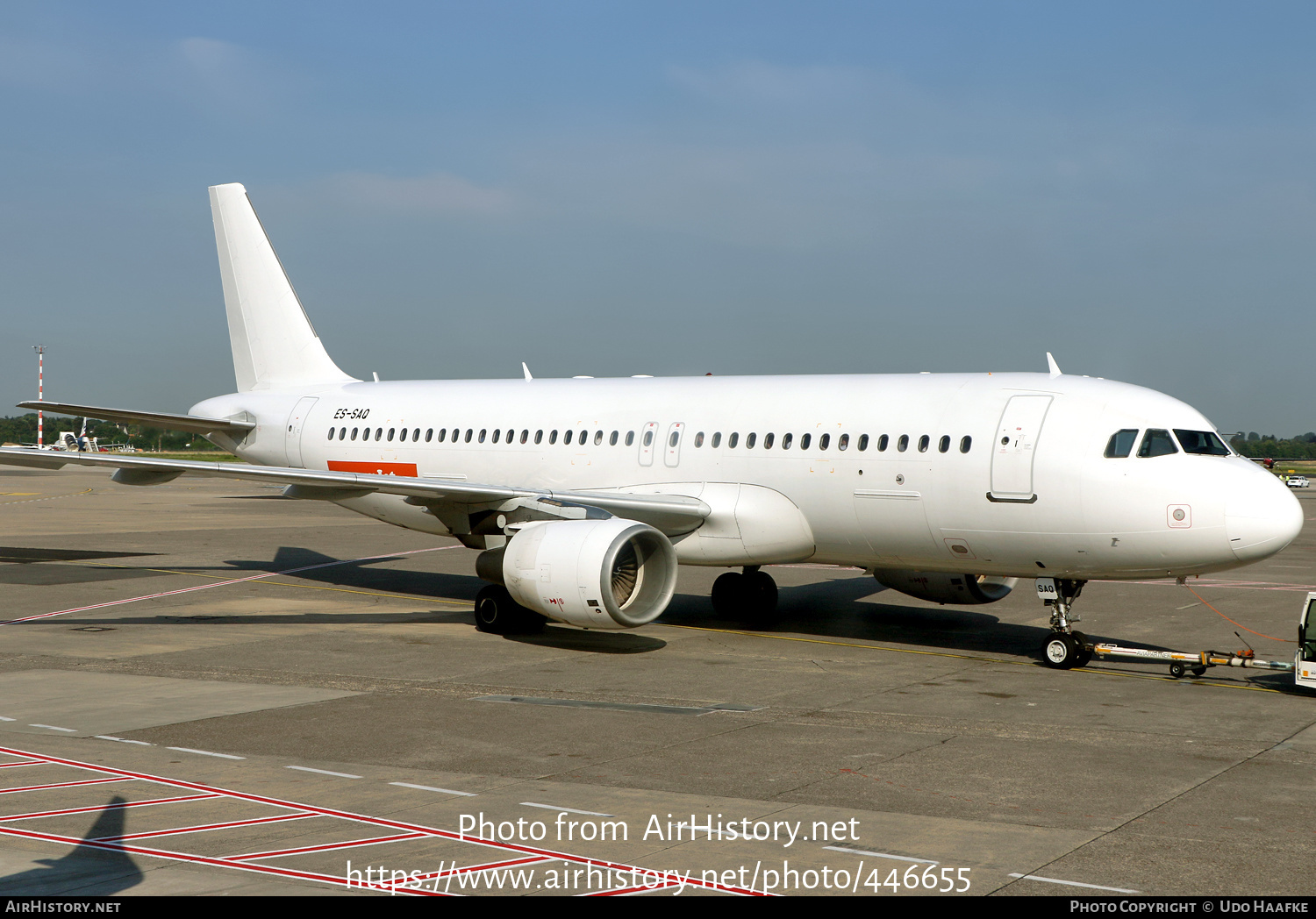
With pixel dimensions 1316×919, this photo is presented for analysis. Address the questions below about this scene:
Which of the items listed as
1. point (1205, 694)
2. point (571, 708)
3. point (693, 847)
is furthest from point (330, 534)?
point (693, 847)

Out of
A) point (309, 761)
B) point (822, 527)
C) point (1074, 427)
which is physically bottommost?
point (309, 761)

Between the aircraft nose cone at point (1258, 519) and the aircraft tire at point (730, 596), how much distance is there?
28.5 feet

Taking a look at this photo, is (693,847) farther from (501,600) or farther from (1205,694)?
(501,600)

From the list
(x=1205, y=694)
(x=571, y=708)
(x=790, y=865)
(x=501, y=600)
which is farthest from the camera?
(x=501, y=600)

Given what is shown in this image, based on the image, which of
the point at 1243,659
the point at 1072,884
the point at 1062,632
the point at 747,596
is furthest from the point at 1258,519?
the point at 747,596

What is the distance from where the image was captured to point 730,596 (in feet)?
69.6

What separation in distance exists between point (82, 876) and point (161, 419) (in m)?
17.6

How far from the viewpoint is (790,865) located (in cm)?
788

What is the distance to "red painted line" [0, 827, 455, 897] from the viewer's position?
7445 mm

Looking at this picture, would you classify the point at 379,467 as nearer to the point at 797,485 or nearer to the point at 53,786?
the point at 797,485

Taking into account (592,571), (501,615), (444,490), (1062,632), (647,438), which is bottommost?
(501,615)

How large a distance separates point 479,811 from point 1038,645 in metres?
11.4

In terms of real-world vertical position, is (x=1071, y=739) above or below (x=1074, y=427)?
below

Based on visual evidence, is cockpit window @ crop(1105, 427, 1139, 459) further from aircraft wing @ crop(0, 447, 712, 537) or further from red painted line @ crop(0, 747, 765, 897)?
red painted line @ crop(0, 747, 765, 897)
